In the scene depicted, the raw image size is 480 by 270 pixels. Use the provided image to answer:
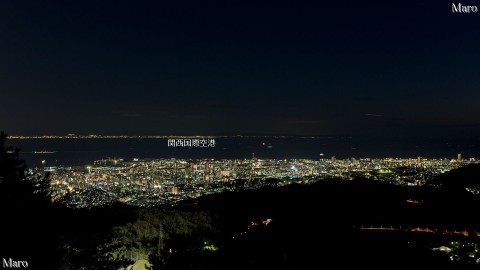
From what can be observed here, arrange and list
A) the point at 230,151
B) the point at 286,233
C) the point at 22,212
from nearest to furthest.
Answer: the point at 22,212 < the point at 286,233 < the point at 230,151

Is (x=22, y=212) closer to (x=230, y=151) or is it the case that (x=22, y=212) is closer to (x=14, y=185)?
(x=14, y=185)

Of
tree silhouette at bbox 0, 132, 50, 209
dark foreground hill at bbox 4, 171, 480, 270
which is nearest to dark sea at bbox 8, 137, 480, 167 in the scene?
dark foreground hill at bbox 4, 171, 480, 270

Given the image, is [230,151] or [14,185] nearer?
[14,185]

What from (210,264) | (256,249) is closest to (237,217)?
(256,249)

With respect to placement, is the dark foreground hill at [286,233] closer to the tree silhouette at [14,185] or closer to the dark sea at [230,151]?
the tree silhouette at [14,185]

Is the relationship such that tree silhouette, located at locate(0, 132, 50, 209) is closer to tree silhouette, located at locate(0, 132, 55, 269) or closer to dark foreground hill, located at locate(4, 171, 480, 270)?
tree silhouette, located at locate(0, 132, 55, 269)

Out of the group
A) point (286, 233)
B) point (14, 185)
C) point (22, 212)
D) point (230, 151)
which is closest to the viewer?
point (22, 212)

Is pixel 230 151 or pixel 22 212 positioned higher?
pixel 22 212

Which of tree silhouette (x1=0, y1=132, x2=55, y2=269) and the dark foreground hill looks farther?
the dark foreground hill

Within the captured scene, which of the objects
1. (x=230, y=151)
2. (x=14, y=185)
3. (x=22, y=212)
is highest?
(x=14, y=185)

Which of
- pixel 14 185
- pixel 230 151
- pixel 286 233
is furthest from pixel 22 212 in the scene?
pixel 230 151

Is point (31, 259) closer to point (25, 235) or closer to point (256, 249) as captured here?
point (25, 235)
